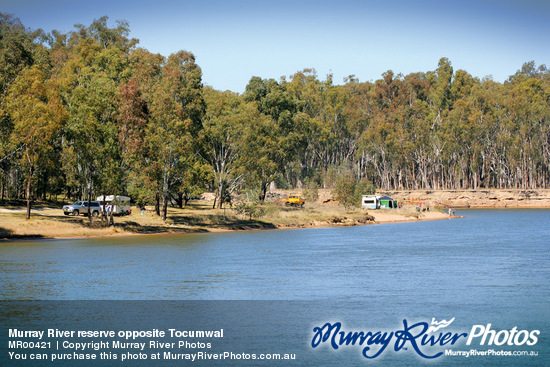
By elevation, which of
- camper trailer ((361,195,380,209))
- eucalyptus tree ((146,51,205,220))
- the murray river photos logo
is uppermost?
eucalyptus tree ((146,51,205,220))

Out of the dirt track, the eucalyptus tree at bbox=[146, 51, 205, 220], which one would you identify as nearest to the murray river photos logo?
the eucalyptus tree at bbox=[146, 51, 205, 220]

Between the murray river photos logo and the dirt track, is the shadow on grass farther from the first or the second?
→ the dirt track

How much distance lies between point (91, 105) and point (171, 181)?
1279 centimetres

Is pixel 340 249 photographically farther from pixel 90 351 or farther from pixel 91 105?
pixel 90 351

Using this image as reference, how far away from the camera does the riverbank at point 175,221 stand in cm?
5616

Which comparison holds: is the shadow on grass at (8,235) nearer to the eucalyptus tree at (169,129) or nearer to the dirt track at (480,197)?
the eucalyptus tree at (169,129)

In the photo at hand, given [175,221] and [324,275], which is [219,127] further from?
[324,275]

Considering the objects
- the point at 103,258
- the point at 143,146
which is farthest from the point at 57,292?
the point at 143,146

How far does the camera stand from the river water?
2508 cm

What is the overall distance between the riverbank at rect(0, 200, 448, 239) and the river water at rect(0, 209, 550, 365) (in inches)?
137

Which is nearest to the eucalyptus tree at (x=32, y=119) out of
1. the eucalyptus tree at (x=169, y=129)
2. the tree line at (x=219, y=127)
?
the tree line at (x=219, y=127)

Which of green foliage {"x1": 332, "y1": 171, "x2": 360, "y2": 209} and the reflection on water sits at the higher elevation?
green foliage {"x1": 332, "y1": 171, "x2": 360, "y2": 209}

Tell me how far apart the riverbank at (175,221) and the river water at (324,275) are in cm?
348

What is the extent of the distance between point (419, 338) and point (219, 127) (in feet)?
194
